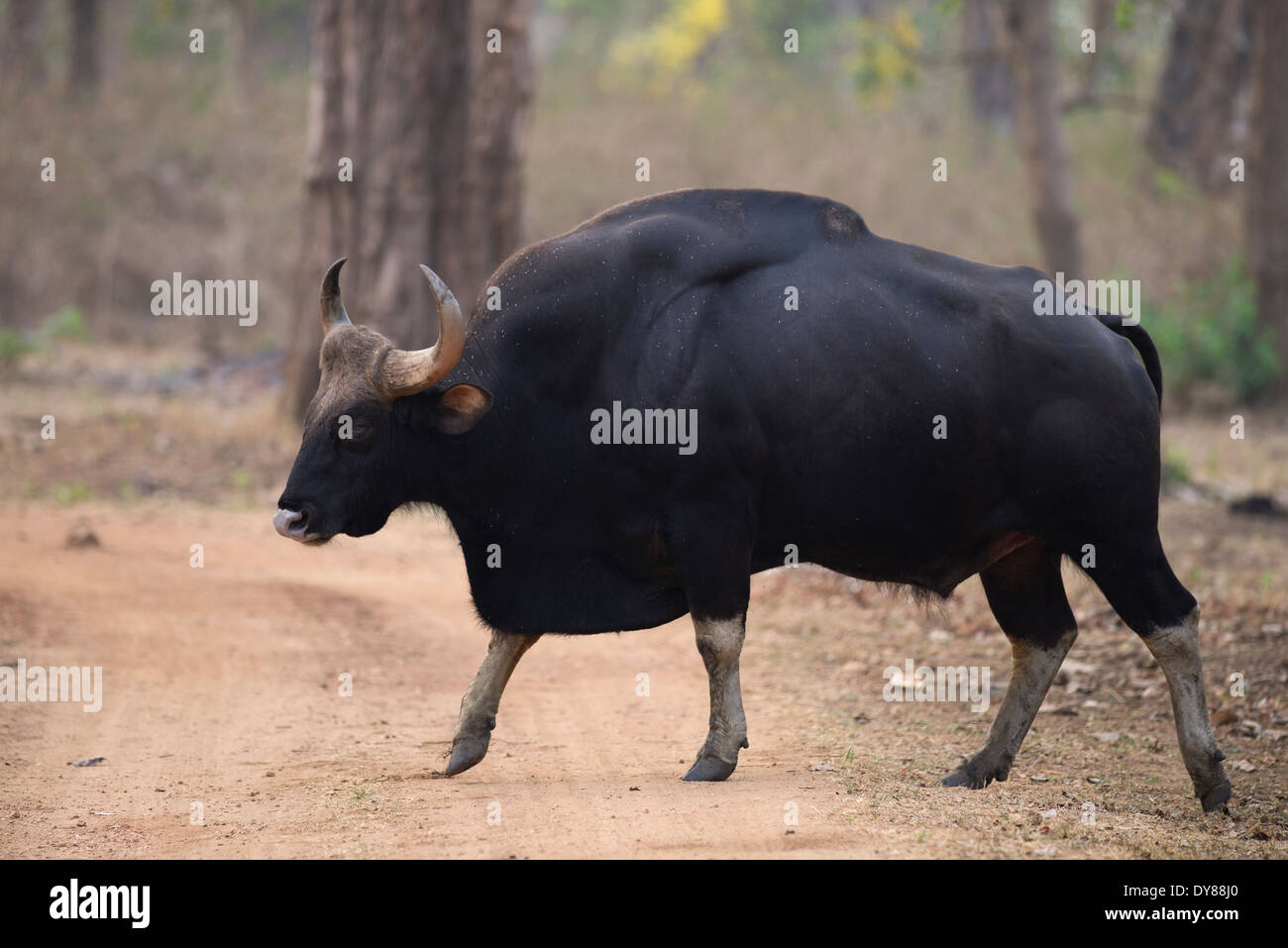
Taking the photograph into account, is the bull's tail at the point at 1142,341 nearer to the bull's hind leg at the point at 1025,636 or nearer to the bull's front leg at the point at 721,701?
the bull's hind leg at the point at 1025,636

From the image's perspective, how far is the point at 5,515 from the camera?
1088 centimetres

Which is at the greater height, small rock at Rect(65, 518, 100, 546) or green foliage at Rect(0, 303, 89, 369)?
green foliage at Rect(0, 303, 89, 369)

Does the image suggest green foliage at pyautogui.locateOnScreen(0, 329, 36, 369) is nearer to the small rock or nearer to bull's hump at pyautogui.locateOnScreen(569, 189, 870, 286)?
the small rock

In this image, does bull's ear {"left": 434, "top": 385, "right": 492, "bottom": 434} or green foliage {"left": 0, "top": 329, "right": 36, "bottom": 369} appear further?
green foliage {"left": 0, "top": 329, "right": 36, "bottom": 369}

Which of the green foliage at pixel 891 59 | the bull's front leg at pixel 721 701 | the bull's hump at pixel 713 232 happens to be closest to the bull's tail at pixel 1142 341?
the bull's hump at pixel 713 232

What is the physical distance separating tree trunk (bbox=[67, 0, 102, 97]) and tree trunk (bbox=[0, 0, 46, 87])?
0.55 meters

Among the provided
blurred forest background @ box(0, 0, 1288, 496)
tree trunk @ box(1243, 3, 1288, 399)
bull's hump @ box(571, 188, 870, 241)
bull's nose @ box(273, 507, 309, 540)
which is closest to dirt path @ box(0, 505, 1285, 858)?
bull's nose @ box(273, 507, 309, 540)

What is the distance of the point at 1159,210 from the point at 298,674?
17.3m

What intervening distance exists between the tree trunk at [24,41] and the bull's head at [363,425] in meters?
21.3

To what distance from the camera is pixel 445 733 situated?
275 inches

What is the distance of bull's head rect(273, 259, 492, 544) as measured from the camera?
5758 millimetres

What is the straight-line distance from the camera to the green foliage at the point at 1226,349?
16781 millimetres

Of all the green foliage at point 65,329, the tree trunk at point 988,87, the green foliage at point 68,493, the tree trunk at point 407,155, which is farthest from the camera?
the tree trunk at point 988,87
